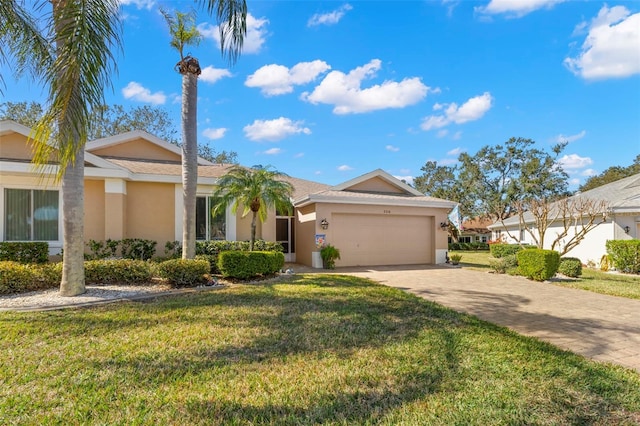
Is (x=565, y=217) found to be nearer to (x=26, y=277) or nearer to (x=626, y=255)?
(x=626, y=255)

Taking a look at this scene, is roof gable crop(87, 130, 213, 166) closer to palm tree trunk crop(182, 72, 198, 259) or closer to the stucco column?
the stucco column

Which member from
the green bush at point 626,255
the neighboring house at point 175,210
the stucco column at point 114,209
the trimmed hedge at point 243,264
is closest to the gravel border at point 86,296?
the trimmed hedge at point 243,264

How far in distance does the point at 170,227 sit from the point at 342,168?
68.0 ft

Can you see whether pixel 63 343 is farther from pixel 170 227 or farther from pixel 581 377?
pixel 170 227

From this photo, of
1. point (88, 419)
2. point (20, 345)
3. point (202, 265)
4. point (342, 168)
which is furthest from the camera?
point (342, 168)

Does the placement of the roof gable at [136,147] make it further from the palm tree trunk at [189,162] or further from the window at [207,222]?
the palm tree trunk at [189,162]

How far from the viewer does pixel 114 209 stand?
42.5 ft

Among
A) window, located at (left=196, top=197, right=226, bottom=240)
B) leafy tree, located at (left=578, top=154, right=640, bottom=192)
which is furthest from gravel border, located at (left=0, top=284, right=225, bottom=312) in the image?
leafy tree, located at (left=578, top=154, right=640, bottom=192)

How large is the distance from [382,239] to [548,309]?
31.7 ft

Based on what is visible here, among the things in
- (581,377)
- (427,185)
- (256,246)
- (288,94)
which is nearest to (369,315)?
(581,377)

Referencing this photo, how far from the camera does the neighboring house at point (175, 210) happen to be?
1254 cm

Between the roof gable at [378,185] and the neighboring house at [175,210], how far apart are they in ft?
0.19

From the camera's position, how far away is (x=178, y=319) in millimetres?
6453

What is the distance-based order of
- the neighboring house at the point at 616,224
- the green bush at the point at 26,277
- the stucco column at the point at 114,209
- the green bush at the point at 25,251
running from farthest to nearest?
the neighboring house at the point at 616,224
the stucco column at the point at 114,209
the green bush at the point at 25,251
the green bush at the point at 26,277
